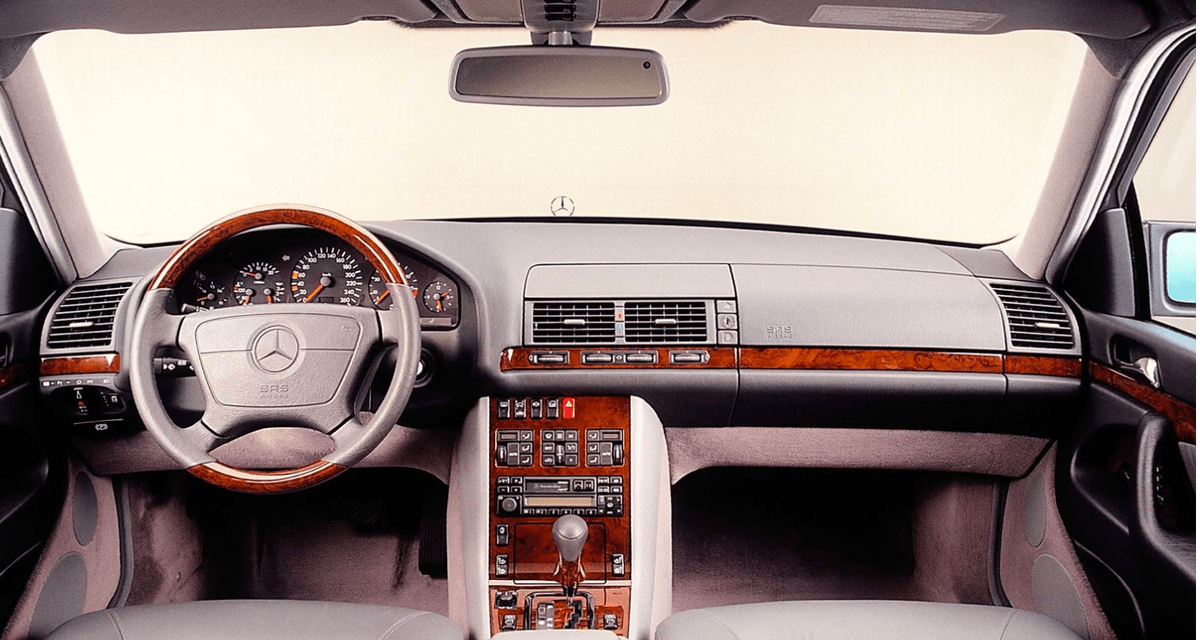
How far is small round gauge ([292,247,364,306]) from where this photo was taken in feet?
6.59

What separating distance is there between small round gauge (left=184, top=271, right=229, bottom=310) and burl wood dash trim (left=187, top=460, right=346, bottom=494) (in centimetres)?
55

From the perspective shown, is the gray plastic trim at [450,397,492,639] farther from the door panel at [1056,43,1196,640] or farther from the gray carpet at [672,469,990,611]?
the door panel at [1056,43,1196,640]

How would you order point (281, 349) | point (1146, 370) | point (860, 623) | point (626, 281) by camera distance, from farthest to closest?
point (626, 281), point (1146, 370), point (281, 349), point (860, 623)

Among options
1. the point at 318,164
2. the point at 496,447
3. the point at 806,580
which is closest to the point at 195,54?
the point at 318,164

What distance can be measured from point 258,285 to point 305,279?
119 mm

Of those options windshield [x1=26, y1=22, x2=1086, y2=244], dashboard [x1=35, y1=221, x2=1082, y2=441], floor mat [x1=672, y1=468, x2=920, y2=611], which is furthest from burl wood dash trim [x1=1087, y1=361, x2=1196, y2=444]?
windshield [x1=26, y1=22, x2=1086, y2=244]

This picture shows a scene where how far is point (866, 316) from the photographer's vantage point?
2092 mm

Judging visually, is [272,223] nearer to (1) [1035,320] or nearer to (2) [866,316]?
(2) [866,316]

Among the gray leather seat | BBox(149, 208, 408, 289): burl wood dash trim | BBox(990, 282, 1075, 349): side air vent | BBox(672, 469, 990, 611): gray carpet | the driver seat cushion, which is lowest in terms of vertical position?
BBox(672, 469, 990, 611): gray carpet

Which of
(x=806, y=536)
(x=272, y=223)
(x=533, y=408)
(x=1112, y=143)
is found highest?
(x=1112, y=143)

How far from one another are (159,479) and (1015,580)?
2.61 meters

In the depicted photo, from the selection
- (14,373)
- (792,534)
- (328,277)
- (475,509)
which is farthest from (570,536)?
(14,373)

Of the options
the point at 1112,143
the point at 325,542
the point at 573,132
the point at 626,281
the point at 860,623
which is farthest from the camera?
the point at 573,132

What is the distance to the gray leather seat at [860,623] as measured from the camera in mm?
1533
